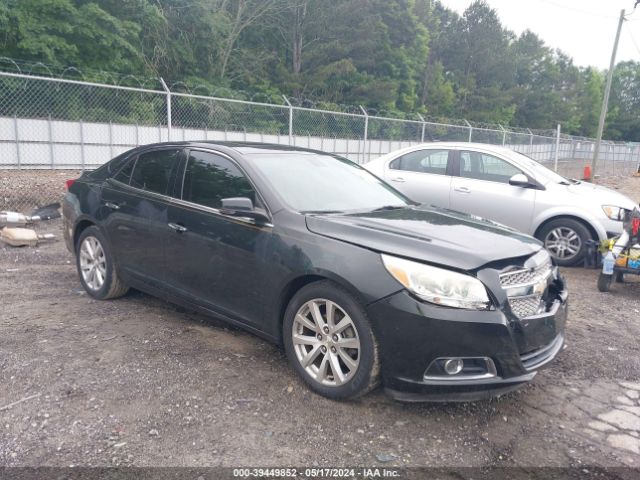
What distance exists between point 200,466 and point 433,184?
6.11 meters

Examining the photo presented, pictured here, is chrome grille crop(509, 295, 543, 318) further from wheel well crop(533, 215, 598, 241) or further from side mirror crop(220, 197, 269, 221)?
wheel well crop(533, 215, 598, 241)

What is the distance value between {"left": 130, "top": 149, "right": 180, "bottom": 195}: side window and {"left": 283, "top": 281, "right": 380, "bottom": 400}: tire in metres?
1.76

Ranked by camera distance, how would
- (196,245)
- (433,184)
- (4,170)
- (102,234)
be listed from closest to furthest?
(196,245) → (102,234) → (433,184) → (4,170)

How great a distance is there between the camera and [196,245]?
12.9ft

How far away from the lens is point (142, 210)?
174 inches

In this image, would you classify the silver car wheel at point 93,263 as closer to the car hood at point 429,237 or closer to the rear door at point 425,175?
the car hood at point 429,237

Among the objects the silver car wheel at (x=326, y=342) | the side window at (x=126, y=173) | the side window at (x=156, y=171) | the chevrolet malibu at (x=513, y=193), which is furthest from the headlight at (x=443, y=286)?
the chevrolet malibu at (x=513, y=193)

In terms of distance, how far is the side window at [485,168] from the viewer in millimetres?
7461

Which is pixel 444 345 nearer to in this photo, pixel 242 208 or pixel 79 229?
pixel 242 208

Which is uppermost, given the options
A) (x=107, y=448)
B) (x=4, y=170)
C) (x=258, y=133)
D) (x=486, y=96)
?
(x=486, y=96)

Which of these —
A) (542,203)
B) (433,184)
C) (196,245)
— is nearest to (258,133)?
(433,184)

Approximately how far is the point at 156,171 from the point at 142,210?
1.23ft

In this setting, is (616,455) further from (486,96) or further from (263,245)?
(486,96)

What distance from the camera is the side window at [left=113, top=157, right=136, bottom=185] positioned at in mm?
4776
